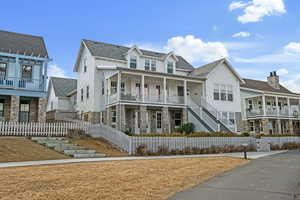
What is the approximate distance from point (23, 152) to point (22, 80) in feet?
35.0

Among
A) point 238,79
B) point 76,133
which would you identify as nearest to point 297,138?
point 238,79

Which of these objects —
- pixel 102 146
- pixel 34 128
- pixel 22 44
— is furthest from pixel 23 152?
pixel 22 44

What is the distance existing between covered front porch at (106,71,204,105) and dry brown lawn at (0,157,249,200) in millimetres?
13383

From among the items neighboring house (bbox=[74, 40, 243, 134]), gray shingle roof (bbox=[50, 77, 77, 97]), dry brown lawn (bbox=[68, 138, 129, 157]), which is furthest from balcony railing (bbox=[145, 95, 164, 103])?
gray shingle roof (bbox=[50, 77, 77, 97])

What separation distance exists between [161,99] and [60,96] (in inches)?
633

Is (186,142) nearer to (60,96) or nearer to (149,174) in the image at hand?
(149,174)

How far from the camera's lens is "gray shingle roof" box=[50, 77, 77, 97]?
3512 centimetres

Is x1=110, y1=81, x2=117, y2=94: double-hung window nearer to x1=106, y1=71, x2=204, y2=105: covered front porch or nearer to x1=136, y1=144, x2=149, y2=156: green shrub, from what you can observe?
x1=106, y1=71, x2=204, y2=105: covered front porch

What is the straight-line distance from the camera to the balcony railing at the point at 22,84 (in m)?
21.8

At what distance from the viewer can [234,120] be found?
29.7m

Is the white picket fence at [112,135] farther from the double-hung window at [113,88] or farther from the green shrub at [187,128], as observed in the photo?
the green shrub at [187,128]

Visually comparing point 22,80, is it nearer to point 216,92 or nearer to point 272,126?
point 216,92

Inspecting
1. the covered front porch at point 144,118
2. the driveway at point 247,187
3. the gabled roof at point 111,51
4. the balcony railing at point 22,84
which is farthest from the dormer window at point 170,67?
the driveway at point 247,187

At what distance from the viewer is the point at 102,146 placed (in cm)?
1794
